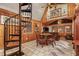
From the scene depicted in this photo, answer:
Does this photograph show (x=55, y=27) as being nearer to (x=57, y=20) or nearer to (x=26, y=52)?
(x=57, y=20)

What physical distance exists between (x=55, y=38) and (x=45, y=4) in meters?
0.68

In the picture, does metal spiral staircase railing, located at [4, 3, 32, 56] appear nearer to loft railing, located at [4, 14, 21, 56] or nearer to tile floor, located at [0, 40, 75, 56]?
loft railing, located at [4, 14, 21, 56]

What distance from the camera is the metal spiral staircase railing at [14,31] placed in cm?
219

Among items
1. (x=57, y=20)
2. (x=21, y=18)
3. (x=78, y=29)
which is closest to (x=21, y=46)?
(x=21, y=18)

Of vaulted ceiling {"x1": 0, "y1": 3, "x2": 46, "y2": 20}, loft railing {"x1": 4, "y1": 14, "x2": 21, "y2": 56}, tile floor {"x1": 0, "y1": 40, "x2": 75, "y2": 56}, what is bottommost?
tile floor {"x1": 0, "y1": 40, "x2": 75, "y2": 56}

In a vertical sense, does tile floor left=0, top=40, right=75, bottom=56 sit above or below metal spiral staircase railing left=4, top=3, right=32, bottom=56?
below

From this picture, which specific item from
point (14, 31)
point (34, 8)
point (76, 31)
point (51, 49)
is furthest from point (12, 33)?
point (76, 31)

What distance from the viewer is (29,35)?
225 centimetres

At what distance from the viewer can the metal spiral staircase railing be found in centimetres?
219

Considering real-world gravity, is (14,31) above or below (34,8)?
below

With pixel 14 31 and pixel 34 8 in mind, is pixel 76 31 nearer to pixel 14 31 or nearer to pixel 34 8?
pixel 34 8

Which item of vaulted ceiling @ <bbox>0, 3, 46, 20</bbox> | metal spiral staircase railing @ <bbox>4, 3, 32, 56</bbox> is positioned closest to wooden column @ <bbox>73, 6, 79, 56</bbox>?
vaulted ceiling @ <bbox>0, 3, 46, 20</bbox>

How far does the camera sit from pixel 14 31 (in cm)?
223

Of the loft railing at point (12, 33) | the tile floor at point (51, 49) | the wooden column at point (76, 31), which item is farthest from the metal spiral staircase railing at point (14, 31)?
the wooden column at point (76, 31)
